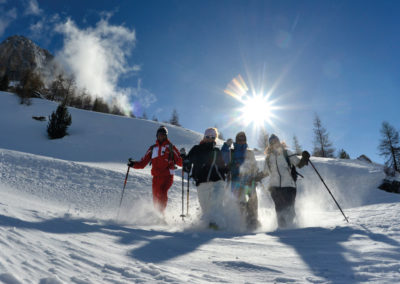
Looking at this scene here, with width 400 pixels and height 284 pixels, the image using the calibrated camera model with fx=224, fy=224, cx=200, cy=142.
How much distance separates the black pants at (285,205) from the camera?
15.7 feet

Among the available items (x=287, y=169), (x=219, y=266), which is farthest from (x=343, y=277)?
(x=287, y=169)

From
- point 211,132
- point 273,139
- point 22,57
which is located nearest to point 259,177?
point 273,139

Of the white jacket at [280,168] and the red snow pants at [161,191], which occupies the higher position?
the white jacket at [280,168]

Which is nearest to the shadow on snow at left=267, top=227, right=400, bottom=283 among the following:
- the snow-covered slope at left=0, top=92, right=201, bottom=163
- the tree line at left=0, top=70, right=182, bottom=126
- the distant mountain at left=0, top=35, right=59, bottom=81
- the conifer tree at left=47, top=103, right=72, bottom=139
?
the snow-covered slope at left=0, top=92, right=201, bottom=163

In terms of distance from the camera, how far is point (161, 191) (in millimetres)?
4867

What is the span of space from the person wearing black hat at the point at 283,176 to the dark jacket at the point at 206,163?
4.17ft

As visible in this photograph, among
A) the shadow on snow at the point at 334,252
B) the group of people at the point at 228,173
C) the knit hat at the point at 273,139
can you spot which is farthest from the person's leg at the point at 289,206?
the shadow on snow at the point at 334,252

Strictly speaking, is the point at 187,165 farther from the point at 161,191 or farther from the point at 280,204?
the point at 280,204

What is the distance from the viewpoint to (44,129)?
19.9m

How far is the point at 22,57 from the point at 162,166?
143 meters

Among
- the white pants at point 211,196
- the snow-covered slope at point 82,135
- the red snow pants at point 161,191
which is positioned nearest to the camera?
the white pants at point 211,196

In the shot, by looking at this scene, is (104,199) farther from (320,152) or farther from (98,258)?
(320,152)

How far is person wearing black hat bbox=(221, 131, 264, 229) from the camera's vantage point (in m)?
5.03

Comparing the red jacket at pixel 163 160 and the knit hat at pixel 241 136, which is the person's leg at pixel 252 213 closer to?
the knit hat at pixel 241 136
